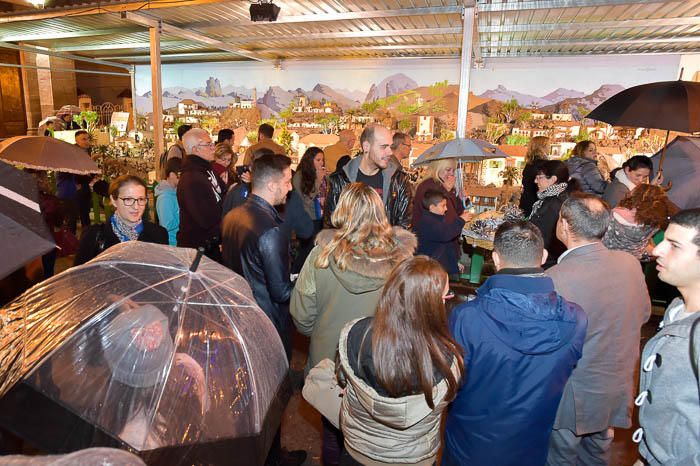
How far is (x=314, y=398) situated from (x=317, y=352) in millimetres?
458

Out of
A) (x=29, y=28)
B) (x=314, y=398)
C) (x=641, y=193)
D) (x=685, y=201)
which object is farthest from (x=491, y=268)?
(x=29, y=28)

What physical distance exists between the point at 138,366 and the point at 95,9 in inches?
293

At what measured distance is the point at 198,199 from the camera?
165 inches

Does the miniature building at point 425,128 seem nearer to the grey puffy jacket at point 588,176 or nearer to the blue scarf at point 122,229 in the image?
the grey puffy jacket at point 588,176

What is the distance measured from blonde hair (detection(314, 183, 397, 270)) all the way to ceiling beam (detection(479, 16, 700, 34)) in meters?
5.97

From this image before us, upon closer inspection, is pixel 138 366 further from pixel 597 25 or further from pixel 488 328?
pixel 597 25

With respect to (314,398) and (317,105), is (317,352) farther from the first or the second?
(317,105)

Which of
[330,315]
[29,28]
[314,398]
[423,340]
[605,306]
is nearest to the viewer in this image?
[423,340]

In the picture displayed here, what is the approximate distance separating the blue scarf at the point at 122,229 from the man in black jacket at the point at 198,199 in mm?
1143

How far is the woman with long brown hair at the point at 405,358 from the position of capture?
1694 mm

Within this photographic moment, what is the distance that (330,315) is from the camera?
2475 mm

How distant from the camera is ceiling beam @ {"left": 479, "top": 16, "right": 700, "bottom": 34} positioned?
617 centimetres

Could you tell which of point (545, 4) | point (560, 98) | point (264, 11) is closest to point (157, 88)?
point (264, 11)

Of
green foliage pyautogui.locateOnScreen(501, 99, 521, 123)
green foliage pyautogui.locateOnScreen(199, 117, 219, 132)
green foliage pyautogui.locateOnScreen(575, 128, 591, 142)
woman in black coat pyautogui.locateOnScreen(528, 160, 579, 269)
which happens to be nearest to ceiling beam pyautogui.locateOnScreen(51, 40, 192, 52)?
green foliage pyautogui.locateOnScreen(199, 117, 219, 132)
